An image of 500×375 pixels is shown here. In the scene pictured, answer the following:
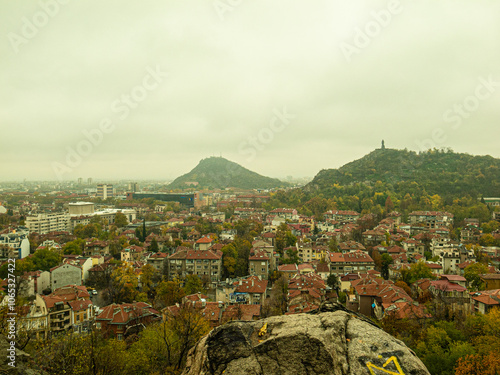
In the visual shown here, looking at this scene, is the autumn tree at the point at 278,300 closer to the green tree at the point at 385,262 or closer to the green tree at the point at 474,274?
the green tree at the point at 385,262

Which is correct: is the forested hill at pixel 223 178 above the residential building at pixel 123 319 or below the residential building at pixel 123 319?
above

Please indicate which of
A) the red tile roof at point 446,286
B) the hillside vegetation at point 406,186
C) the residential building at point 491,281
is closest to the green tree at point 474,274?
the residential building at point 491,281

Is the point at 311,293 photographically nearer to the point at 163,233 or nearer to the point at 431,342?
the point at 431,342

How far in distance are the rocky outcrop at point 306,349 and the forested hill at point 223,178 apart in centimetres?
11252

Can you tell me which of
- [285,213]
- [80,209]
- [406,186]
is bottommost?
[285,213]

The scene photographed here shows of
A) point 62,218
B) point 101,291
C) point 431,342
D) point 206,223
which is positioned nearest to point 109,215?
point 62,218

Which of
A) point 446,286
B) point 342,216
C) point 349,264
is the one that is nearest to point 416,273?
point 349,264

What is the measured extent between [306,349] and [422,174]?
216 feet

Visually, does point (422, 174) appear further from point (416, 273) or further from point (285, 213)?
point (416, 273)

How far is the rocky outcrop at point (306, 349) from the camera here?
8.90 ft

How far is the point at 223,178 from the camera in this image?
129m

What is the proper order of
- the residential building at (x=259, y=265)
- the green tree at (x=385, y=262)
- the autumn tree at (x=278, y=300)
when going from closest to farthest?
1. the autumn tree at (x=278, y=300)
2. the residential building at (x=259, y=265)
3. the green tree at (x=385, y=262)

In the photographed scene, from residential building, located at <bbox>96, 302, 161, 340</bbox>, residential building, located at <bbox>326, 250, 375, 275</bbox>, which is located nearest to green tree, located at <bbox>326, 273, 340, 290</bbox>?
residential building, located at <bbox>326, 250, 375, 275</bbox>

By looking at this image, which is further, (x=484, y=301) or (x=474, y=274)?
(x=474, y=274)
